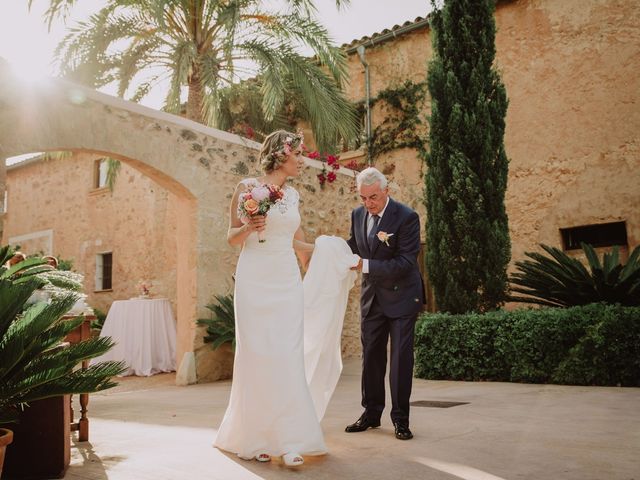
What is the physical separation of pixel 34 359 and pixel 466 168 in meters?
5.99

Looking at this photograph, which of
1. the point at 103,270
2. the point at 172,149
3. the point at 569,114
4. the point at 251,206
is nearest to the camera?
the point at 251,206

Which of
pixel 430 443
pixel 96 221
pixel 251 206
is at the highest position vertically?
pixel 96 221

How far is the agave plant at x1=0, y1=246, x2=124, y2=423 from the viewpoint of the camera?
2.22 meters

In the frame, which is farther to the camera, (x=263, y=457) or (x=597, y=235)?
(x=597, y=235)

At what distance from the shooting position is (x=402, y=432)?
3.39m

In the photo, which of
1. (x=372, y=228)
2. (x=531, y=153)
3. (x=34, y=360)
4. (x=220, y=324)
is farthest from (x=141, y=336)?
(x=531, y=153)

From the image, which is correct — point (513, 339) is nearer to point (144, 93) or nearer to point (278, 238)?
point (278, 238)

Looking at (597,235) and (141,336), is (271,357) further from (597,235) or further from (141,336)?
(597,235)

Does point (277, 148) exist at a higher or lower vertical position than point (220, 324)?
higher

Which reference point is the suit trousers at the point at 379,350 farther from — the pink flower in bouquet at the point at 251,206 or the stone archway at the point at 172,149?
the stone archway at the point at 172,149

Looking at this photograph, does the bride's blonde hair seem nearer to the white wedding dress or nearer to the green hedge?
the white wedding dress

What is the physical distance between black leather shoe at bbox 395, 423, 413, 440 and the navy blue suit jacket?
0.66 meters

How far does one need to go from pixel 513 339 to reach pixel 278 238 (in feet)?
13.1

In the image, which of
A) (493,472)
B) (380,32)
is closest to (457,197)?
(493,472)
